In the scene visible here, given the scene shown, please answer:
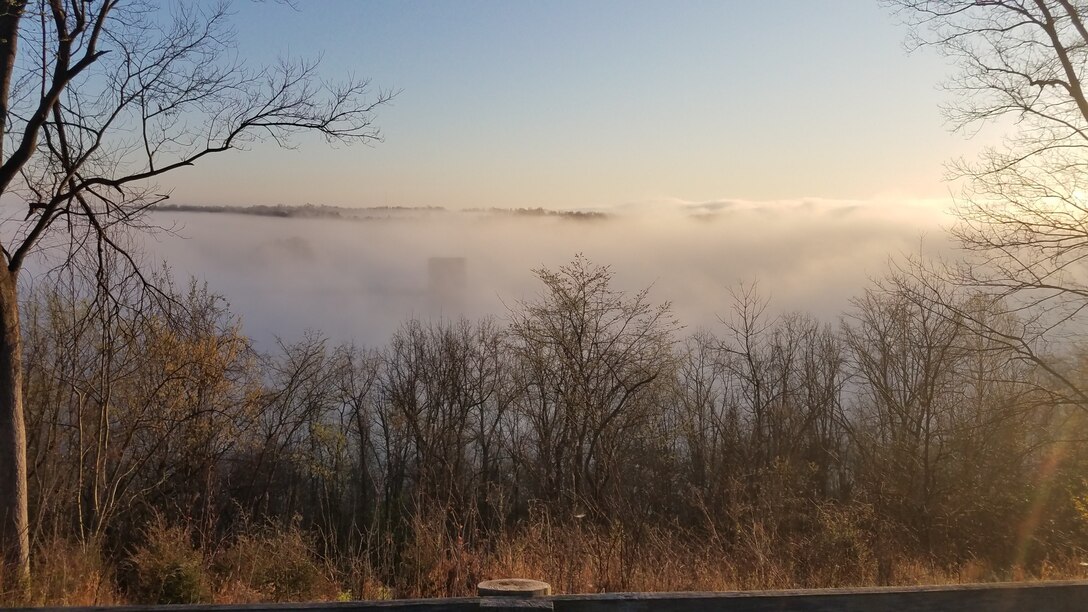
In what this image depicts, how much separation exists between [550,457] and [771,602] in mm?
27319

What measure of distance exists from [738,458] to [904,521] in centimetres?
1630

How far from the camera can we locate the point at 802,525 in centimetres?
1680

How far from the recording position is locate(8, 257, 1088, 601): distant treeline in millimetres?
7130

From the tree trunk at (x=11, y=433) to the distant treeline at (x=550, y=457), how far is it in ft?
1.82

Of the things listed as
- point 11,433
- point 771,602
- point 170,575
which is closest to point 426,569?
point 170,575

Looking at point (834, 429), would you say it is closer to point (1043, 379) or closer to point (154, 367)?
point (1043, 379)

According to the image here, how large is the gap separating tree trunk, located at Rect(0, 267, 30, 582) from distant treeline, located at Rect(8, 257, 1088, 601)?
0.55m

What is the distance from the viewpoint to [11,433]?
278 inches

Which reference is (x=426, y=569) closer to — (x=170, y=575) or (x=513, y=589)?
(x=170, y=575)

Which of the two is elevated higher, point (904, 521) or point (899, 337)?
point (899, 337)

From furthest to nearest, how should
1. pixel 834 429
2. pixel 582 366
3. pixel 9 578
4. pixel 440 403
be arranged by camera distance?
pixel 440 403, pixel 834 429, pixel 582 366, pixel 9 578

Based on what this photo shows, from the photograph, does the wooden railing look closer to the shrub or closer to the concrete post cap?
the concrete post cap

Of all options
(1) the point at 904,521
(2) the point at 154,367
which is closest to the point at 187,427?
(2) the point at 154,367

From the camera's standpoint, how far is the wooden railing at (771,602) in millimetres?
2535
